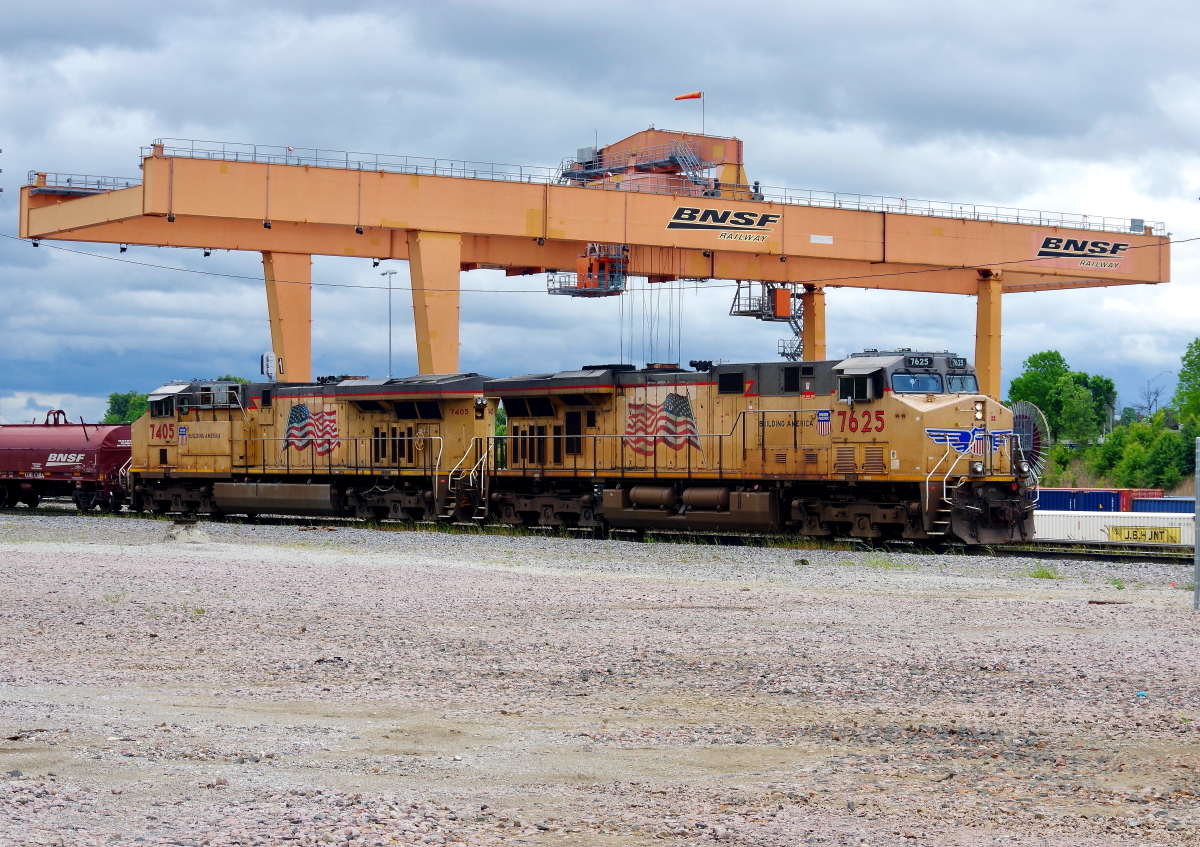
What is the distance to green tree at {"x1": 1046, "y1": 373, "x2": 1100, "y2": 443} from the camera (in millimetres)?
105188

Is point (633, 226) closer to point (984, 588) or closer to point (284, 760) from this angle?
point (984, 588)

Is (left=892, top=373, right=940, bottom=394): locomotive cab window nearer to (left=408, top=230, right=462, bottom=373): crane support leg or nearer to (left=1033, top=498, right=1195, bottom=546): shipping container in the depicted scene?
(left=1033, top=498, right=1195, bottom=546): shipping container

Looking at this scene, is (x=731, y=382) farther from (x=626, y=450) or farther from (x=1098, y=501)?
(x=1098, y=501)

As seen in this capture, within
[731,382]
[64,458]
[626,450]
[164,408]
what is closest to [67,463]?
[64,458]

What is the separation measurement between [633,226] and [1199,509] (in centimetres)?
2876

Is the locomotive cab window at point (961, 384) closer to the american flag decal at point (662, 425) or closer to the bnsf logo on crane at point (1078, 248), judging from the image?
the american flag decal at point (662, 425)

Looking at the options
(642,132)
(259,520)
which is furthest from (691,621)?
(642,132)

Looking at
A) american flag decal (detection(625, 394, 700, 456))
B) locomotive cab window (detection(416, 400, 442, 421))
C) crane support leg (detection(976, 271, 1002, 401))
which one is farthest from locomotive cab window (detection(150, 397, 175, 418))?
crane support leg (detection(976, 271, 1002, 401))

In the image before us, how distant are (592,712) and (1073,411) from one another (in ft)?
346

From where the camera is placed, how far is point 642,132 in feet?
151

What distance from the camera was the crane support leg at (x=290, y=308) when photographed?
1501 inches

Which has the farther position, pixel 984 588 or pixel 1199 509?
pixel 984 588

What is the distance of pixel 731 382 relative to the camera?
23438mm

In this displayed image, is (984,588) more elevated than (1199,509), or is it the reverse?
(1199,509)
